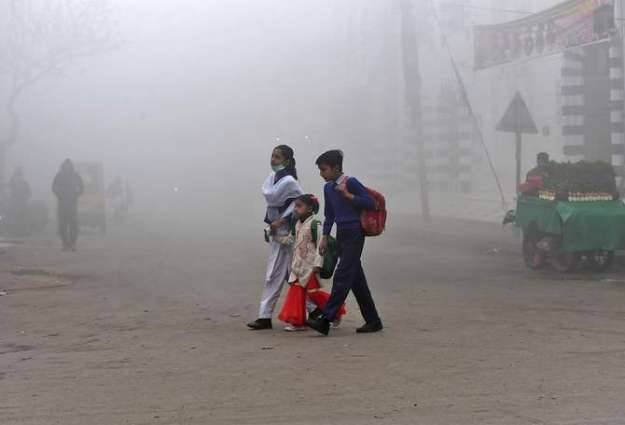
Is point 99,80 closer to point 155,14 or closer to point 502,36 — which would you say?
point 155,14

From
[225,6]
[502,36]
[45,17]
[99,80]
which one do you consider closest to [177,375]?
[502,36]

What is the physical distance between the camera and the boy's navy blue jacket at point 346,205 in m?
7.09

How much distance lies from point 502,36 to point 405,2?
167 inches

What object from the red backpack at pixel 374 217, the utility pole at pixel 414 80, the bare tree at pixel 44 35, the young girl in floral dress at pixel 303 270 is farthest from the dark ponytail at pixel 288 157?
the bare tree at pixel 44 35

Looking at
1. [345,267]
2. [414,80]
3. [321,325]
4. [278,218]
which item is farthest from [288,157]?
[414,80]

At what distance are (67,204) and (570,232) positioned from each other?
9.84m

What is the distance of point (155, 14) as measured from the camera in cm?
4272

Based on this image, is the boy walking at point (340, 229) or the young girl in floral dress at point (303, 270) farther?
the young girl in floral dress at point (303, 270)

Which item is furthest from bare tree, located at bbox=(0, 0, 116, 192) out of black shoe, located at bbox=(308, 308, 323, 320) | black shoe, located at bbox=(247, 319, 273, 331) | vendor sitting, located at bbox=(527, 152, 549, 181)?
black shoe, located at bbox=(308, 308, 323, 320)

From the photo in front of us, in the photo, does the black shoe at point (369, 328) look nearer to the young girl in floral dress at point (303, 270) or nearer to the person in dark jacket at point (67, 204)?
the young girl in floral dress at point (303, 270)

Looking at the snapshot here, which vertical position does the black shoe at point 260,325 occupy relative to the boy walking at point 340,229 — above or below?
below

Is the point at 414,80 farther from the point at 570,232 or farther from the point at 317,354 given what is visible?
the point at 317,354

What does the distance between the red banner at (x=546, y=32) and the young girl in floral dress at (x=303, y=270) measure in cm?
1063

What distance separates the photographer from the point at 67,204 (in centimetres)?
1795
